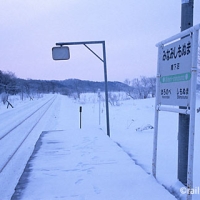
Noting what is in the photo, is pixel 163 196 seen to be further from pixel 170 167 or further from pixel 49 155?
pixel 49 155

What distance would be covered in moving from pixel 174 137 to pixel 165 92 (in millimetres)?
5355

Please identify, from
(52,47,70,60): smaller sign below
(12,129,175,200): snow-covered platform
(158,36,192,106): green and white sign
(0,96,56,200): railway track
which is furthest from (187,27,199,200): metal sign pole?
(52,47,70,60): smaller sign below

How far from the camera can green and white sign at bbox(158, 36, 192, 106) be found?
294 cm

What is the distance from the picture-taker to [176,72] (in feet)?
10.5

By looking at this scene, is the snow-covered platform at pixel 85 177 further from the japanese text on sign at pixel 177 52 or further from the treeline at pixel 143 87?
the treeline at pixel 143 87

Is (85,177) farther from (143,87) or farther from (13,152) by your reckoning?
(143,87)

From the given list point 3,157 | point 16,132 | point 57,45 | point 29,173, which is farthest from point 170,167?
point 16,132

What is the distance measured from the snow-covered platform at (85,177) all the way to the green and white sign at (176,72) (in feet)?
4.18

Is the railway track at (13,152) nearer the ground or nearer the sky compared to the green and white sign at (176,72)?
nearer the ground

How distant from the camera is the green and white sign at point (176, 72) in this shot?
2939 millimetres

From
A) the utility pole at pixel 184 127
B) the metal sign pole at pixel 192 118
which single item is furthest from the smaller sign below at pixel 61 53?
the metal sign pole at pixel 192 118

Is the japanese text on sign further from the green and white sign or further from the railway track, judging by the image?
the railway track

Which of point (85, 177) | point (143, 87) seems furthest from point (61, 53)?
point (143, 87)

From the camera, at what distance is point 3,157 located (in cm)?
644
